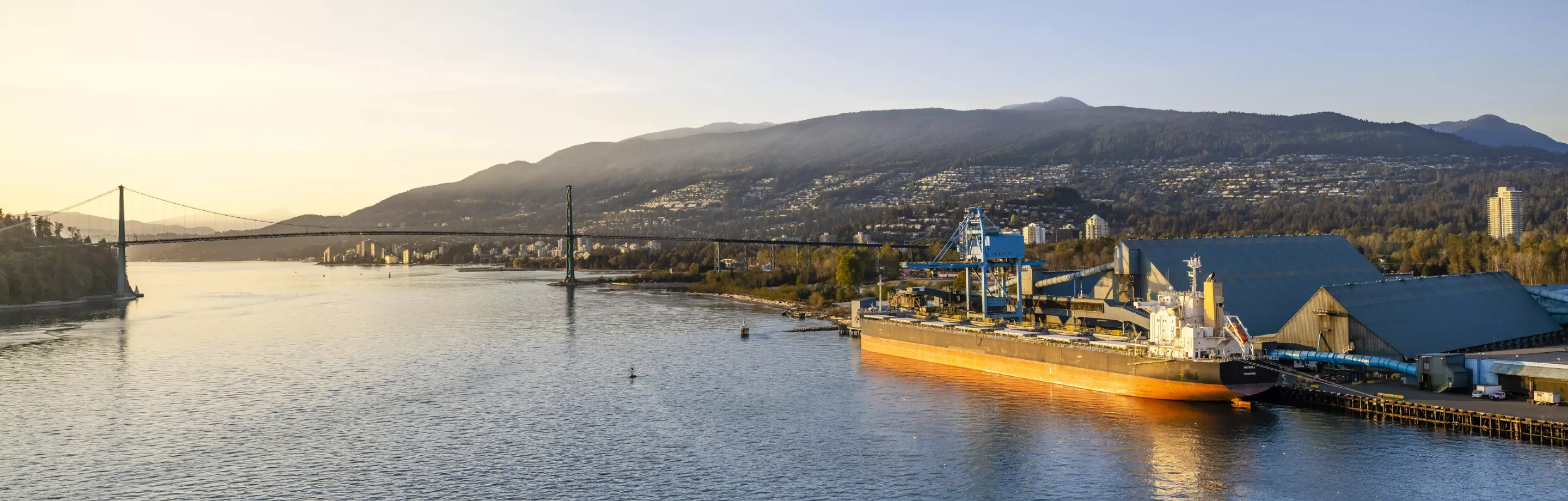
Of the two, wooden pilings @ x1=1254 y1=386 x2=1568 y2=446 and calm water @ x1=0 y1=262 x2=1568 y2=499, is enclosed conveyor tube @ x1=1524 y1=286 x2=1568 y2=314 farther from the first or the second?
calm water @ x1=0 y1=262 x2=1568 y2=499

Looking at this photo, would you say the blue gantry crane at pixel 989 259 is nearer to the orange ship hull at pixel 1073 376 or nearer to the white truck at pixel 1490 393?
the orange ship hull at pixel 1073 376

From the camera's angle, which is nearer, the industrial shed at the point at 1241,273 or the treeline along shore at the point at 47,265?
the industrial shed at the point at 1241,273

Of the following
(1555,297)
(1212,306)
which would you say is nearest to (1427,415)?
(1212,306)

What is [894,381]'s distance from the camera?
39812mm

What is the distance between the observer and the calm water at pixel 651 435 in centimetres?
2427

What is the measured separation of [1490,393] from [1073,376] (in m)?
12.1

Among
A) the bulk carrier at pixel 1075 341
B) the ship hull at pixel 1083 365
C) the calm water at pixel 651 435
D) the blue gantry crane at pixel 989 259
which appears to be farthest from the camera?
the blue gantry crane at pixel 989 259

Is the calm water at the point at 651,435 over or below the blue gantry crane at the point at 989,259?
below

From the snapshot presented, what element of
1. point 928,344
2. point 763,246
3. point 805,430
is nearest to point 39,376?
point 805,430

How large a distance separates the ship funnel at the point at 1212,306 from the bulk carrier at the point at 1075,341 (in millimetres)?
34

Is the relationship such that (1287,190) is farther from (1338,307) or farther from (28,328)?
(28,328)

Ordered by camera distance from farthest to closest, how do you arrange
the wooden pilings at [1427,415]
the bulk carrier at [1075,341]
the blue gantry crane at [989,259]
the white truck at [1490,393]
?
the blue gantry crane at [989,259]
the bulk carrier at [1075,341]
the white truck at [1490,393]
the wooden pilings at [1427,415]

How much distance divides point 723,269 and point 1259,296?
286 feet

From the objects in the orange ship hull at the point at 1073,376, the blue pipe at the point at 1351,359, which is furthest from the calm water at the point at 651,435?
the blue pipe at the point at 1351,359
